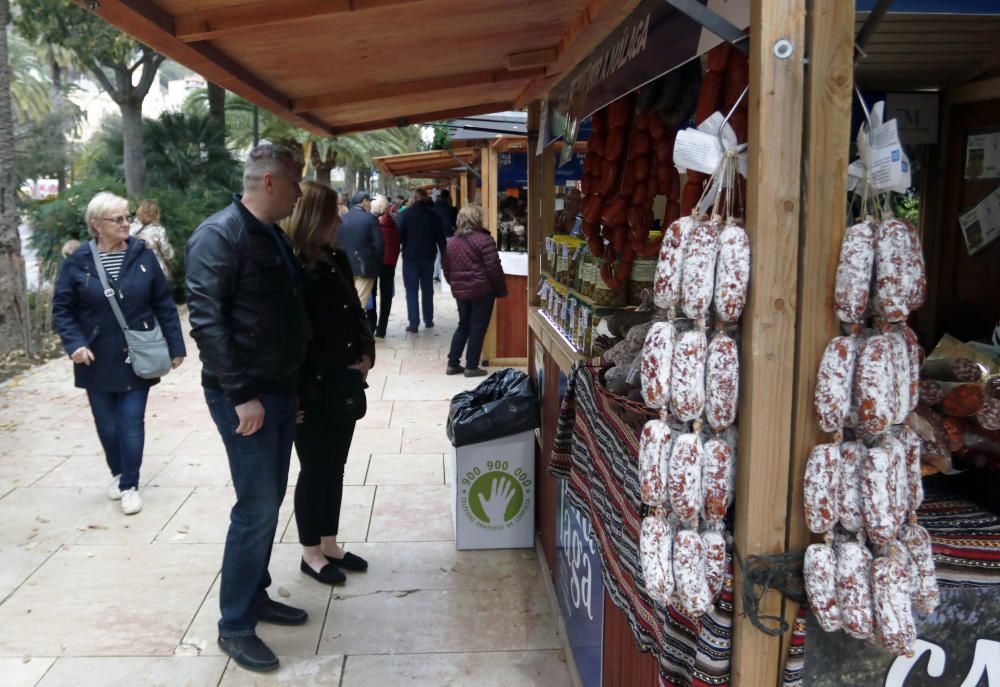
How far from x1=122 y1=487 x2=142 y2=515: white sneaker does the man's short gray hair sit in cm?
275

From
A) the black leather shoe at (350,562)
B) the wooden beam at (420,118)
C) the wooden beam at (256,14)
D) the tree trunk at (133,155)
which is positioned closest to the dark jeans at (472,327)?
the wooden beam at (420,118)

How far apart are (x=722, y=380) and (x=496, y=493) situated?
3.24 metres

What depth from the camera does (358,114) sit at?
512cm

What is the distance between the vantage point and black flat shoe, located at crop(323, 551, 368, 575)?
4617 mm

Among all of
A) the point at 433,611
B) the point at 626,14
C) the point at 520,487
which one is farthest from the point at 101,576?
the point at 626,14

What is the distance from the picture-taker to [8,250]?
9914 mm

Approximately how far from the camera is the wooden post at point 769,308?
1.69 metres

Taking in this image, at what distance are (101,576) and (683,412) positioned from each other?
3.88 meters

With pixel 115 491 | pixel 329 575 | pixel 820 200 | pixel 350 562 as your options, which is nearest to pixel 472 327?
pixel 115 491

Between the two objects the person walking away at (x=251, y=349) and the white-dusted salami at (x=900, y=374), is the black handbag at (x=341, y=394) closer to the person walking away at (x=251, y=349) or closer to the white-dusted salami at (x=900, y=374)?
the person walking away at (x=251, y=349)

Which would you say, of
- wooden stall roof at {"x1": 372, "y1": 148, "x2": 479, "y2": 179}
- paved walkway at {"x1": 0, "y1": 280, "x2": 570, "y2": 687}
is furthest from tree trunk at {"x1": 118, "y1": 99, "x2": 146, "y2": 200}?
paved walkway at {"x1": 0, "y1": 280, "x2": 570, "y2": 687}

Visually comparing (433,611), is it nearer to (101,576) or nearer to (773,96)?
(101,576)

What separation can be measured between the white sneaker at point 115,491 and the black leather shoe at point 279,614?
6.67 ft

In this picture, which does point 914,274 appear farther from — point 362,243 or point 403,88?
point 362,243
